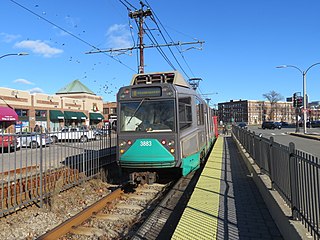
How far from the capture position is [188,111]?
9391mm

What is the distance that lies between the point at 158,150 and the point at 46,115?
1679 inches

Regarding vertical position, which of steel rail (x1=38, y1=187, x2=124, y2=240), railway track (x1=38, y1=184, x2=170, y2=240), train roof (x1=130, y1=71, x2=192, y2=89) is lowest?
railway track (x1=38, y1=184, x2=170, y2=240)

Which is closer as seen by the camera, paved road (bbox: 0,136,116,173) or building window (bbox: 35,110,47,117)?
paved road (bbox: 0,136,116,173)

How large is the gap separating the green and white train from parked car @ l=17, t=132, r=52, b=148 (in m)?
2.06

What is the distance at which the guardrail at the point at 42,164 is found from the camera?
656 centimetres

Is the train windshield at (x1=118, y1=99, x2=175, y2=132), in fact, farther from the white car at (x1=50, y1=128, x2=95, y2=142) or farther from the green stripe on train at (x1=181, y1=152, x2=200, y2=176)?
the white car at (x1=50, y1=128, x2=95, y2=142)

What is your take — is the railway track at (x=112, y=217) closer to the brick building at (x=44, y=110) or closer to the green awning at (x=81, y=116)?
the brick building at (x=44, y=110)

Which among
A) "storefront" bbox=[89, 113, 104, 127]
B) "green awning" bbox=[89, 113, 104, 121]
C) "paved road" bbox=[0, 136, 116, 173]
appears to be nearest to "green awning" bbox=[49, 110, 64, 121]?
"storefront" bbox=[89, 113, 104, 127]

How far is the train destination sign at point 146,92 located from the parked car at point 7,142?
135 inches

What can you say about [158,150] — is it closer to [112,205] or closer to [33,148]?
[112,205]

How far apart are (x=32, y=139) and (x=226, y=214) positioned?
15.7 feet

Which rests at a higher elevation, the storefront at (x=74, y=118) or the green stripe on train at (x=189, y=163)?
the storefront at (x=74, y=118)

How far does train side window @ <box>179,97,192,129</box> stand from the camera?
8.65m

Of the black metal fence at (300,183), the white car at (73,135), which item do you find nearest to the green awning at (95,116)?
the white car at (73,135)
